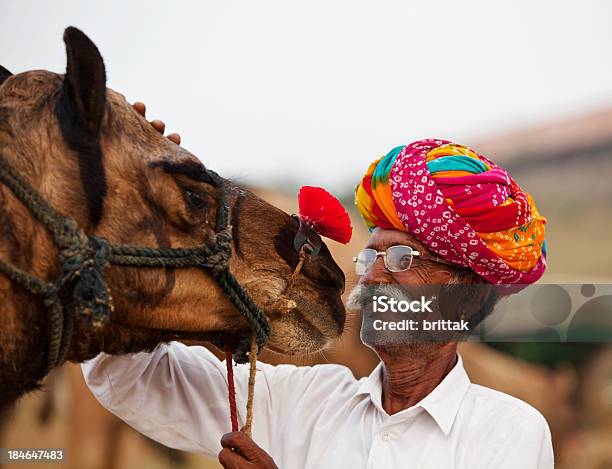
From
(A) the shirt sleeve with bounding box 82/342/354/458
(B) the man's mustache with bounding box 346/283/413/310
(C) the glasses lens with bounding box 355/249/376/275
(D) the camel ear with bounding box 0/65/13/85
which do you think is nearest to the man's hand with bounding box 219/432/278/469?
(A) the shirt sleeve with bounding box 82/342/354/458

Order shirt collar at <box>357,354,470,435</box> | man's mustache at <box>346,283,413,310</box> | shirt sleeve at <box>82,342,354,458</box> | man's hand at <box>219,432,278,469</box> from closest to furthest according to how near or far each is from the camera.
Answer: man's hand at <box>219,432,278,469</box>, shirt collar at <box>357,354,470,435</box>, shirt sleeve at <box>82,342,354,458</box>, man's mustache at <box>346,283,413,310</box>

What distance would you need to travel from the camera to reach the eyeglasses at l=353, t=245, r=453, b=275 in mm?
2797

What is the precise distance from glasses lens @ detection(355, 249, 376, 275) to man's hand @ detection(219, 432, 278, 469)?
0.83 meters

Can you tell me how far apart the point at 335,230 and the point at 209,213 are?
1.44 feet

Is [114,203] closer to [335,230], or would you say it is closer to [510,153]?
[335,230]

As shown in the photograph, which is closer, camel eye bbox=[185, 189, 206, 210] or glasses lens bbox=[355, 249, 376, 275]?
camel eye bbox=[185, 189, 206, 210]

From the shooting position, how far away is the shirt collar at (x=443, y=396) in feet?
8.18

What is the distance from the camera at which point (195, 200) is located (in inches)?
89.0

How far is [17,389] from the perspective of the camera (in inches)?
82.7

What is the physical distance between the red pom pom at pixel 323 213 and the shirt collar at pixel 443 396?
0.54 m

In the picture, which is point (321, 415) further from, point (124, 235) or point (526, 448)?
point (124, 235)

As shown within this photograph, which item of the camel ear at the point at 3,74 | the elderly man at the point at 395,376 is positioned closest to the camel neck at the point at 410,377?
the elderly man at the point at 395,376

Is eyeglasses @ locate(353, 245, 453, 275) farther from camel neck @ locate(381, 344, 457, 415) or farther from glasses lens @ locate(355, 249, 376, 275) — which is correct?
camel neck @ locate(381, 344, 457, 415)

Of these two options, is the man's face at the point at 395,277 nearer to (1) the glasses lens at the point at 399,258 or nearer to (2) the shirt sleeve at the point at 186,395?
(1) the glasses lens at the point at 399,258
